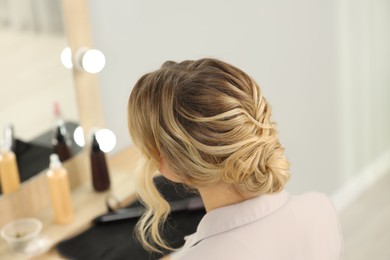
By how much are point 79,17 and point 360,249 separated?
1.72m

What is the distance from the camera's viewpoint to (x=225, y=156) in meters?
1.23

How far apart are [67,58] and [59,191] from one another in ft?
1.20

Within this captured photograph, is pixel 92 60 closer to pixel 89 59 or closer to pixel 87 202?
pixel 89 59

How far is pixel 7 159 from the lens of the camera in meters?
1.80

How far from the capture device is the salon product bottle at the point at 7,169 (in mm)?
1792

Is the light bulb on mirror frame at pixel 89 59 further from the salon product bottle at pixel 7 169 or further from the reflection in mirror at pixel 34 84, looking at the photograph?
the salon product bottle at pixel 7 169

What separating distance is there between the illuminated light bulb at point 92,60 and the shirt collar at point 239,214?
27.6 inches

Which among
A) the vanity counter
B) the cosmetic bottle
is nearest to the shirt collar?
the vanity counter

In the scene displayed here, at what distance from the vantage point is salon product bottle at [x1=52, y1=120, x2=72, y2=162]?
1.91 m

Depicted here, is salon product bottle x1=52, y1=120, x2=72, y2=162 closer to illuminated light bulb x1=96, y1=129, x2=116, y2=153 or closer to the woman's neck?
illuminated light bulb x1=96, y1=129, x2=116, y2=153

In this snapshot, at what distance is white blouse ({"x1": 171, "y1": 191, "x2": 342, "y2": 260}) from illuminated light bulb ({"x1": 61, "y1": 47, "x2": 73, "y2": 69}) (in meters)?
0.70

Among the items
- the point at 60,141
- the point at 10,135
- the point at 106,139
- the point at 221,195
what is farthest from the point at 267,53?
the point at 221,195

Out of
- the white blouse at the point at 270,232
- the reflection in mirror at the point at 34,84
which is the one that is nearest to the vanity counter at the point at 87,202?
the reflection in mirror at the point at 34,84

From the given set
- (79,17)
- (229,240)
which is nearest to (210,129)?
(229,240)
